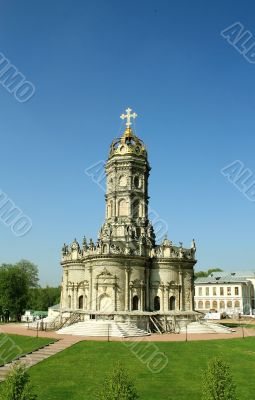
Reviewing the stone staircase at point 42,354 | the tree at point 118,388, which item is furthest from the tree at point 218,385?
the stone staircase at point 42,354

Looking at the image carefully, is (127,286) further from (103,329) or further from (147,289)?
(103,329)

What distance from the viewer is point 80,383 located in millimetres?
26828

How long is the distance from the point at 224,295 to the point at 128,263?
143ft

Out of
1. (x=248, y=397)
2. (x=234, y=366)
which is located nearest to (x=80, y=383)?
(x=248, y=397)

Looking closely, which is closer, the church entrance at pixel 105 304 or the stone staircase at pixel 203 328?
the church entrance at pixel 105 304

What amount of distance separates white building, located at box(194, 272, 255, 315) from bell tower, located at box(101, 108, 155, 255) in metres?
35.9

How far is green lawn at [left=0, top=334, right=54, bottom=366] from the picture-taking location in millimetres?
35194

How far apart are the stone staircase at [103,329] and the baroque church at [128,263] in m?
1.74

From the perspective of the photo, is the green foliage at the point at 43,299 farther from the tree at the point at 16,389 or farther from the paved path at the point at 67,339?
the tree at the point at 16,389

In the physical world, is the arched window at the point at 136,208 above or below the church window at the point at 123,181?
below

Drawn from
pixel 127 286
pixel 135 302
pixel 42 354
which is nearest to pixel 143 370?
pixel 42 354

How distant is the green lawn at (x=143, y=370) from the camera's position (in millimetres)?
24938


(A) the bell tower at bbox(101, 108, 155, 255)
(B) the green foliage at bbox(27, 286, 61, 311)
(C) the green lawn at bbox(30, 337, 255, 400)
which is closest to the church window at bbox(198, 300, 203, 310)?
(A) the bell tower at bbox(101, 108, 155, 255)

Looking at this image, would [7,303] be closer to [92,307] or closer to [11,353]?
[92,307]
